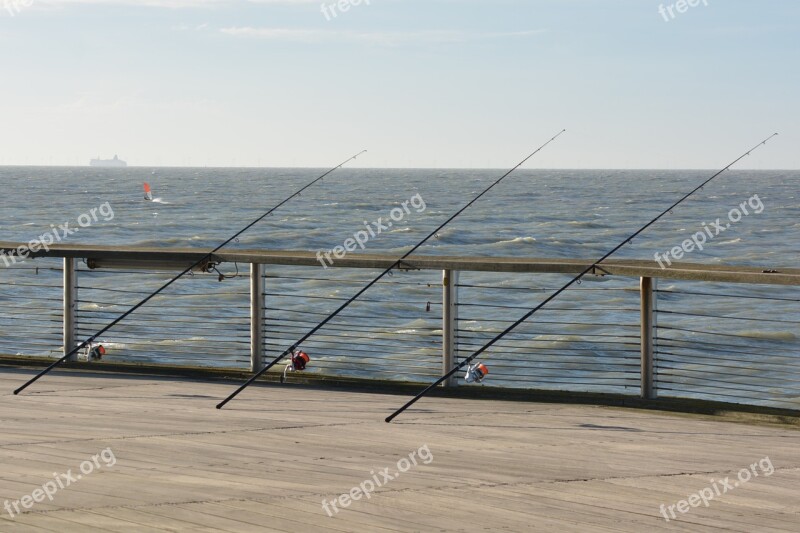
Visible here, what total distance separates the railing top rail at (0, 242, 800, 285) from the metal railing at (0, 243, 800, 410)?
1 cm

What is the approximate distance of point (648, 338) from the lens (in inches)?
303

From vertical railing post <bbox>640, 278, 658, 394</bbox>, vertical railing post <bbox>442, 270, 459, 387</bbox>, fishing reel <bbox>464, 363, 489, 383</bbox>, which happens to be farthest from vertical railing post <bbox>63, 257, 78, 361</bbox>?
vertical railing post <bbox>640, 278, 658, 394</bbox>

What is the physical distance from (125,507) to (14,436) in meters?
1.78

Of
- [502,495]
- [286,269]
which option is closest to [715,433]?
[502,495]

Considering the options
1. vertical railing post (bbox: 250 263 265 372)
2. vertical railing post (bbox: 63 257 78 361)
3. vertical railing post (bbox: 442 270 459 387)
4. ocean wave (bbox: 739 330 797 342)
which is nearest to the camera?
vertical railing post (bbox: 442 270 459 387)

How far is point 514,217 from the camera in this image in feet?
220

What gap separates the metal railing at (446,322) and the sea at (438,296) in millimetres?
110

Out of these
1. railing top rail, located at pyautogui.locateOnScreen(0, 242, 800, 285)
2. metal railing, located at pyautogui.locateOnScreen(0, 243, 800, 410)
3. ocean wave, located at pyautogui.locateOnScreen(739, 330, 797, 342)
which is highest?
railing top rail, located at pyautogui.locateOnScreen(0, 242, 800, 285)

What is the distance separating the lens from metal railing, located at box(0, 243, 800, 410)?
829 cm

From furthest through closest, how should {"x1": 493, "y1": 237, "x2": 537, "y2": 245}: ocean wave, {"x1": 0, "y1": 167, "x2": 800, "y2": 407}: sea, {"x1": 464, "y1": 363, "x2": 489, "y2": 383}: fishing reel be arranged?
1. {"x1": 493, "y1": 237, "x2": 537, "y2": 245}: ocean wave
2. {"x1": 0, "y1": 167, "x2": 800, "y2": 407}: sea
3. {"x1": 464, "y1": 363, "x2": 489, "y2": 383}: fishing reel

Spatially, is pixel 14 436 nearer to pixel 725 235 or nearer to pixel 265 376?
pixel 265 376

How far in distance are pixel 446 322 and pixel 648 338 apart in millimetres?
1422

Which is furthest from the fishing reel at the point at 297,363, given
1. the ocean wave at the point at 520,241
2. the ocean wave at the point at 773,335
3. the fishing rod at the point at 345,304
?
the ocean wave at the point at 520,241

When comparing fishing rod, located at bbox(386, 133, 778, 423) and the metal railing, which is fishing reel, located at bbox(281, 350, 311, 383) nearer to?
the metal railing
